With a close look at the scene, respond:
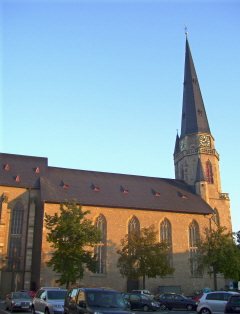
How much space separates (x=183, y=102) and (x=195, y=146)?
9055mm

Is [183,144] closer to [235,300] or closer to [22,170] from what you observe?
[22,170]

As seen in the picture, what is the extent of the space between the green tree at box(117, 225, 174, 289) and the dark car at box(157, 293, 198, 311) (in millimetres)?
6324

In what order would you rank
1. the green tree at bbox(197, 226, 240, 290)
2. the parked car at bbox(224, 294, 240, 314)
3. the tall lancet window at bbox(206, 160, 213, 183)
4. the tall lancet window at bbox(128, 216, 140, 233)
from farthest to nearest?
the tall lancet window at bbox(206, 160, 213, 183) < the tall lancet window at bbox(128, 216, 140, 233) < the green tree at bbox(197, 226, 240, 290) < the parked car at bbox(224, 294, 240, 314)

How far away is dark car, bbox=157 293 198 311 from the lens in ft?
85.3

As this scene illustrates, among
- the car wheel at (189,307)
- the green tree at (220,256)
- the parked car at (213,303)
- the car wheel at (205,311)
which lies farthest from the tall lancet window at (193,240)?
the car wheel at (205,311)

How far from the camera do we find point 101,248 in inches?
1547

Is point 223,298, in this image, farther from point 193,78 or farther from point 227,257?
point 193,78

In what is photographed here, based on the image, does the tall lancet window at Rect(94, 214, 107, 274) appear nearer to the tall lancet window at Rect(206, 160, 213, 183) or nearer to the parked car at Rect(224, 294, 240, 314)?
the tall lancet window at Rect(206, 160, 213, 183)

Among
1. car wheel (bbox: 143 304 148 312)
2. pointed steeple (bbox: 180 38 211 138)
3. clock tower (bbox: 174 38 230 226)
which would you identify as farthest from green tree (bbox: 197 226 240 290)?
pointed steeple (bbox: 180 38 211 138)

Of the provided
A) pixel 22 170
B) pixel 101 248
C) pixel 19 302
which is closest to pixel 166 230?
pixel 101 248

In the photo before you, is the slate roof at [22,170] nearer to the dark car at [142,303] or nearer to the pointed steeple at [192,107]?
the dark car at [142,303]

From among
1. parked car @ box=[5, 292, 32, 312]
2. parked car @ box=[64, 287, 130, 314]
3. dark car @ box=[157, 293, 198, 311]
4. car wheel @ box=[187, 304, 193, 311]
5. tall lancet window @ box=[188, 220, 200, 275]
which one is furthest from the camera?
tall lancet window @ box=[188, 220, 200, 275]

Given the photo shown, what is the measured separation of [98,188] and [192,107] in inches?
888

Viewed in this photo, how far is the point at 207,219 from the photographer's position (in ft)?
147
